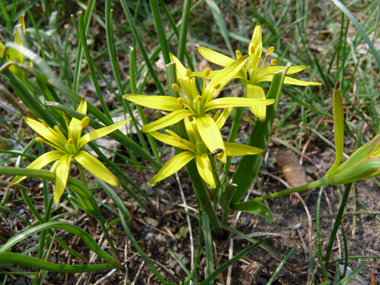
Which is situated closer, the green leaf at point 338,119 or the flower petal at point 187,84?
the green leaf at point 338,119

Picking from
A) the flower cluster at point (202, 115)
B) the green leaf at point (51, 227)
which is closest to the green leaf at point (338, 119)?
the flower cluster at point (202, 115)

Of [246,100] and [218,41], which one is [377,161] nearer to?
[246,100]

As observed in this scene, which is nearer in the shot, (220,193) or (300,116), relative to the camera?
(220,193)

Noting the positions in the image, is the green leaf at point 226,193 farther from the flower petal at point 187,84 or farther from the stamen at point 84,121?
the stamen at point 84,121

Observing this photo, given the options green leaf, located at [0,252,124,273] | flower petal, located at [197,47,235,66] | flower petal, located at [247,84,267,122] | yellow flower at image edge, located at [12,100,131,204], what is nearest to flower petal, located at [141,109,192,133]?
yellow flower at image edge, located at [12,100,131,204]

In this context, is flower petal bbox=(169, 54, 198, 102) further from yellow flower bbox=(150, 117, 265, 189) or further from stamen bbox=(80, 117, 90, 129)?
stamen bbox=(80, 117, 90, 129)

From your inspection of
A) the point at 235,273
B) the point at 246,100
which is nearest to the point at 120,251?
the point at 235,273

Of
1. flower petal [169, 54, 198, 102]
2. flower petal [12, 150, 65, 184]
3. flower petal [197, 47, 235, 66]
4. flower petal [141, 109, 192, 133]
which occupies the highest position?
flower petal [197, 47, 235, 66]
